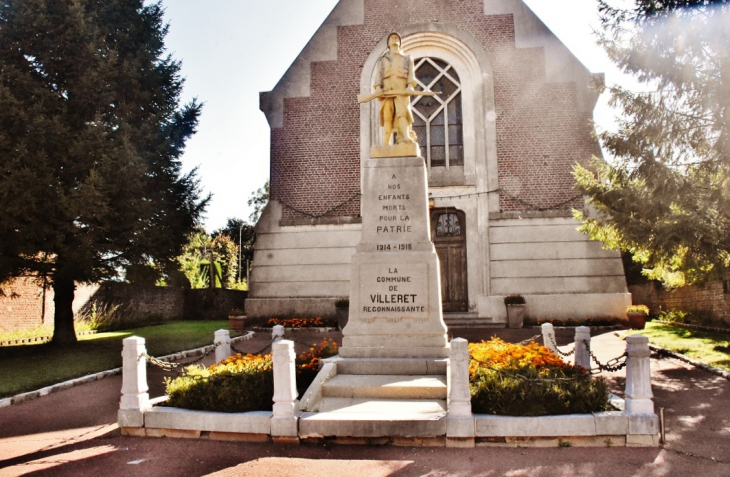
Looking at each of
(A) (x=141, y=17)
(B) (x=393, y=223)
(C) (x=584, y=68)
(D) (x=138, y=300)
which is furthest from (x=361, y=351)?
(D) (x=138, y=300)

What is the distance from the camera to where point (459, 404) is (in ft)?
20.3

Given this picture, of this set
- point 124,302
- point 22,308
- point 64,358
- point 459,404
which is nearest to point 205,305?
point 124,302

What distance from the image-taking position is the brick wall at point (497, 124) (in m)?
18.4

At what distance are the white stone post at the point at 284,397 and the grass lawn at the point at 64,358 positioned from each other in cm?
488

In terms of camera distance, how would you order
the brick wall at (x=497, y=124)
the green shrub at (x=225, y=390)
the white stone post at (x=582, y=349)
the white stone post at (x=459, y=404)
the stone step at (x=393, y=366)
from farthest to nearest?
1. the brick wall at (x=497, y=124)
2. the white stone post at (x=582, y=349)
3. the stone step at (x=393, y=366)
4. the green shrub at (x=225, y=390)
5. the white stone post at (x=459, y=404)

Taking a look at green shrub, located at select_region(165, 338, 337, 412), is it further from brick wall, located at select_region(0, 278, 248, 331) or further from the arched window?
the arched window

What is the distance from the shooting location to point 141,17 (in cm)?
1533

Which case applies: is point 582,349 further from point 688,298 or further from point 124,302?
point 124,302

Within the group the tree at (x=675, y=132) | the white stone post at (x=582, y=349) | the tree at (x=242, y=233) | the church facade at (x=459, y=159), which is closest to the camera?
the white stone post at (x=582, y=349)

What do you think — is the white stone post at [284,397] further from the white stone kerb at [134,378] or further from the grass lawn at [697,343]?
the grass lawn at [697,343]

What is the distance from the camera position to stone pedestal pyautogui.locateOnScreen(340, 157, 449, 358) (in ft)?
28.8

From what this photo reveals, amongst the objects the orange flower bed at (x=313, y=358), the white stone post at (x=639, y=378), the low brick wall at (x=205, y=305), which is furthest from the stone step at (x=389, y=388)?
the low brick wall at (x=205, y=305)

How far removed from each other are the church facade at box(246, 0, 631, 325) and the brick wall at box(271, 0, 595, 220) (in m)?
0.03

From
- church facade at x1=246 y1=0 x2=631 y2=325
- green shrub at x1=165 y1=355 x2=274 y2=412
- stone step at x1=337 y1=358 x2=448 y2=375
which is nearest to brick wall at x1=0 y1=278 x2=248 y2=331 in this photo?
church facade at x1=246 y1=0 x2=631 y2=325
